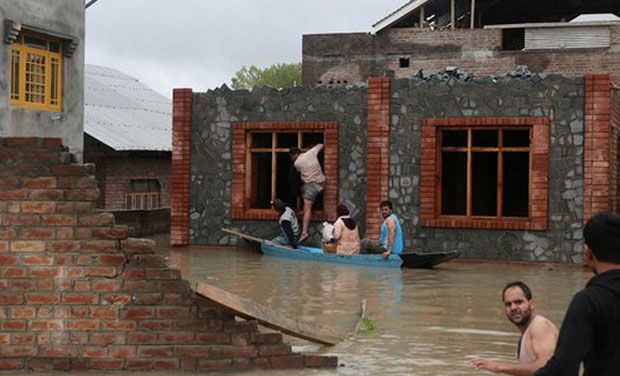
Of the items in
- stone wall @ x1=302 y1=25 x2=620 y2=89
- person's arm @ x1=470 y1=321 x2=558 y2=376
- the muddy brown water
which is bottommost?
the muddy brown water

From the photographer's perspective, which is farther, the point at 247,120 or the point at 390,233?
the point at 247,120

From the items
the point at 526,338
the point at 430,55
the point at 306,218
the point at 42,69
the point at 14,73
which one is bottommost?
the point at 526,338

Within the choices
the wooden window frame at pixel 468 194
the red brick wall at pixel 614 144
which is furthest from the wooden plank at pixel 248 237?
the red brick wall at pixel 614 144

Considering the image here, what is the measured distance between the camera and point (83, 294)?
24.0 feet

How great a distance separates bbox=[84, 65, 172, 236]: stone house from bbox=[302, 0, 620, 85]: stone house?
5.55m

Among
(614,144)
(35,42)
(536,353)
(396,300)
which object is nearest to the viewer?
(536,353)

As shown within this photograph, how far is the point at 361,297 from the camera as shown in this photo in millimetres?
12227

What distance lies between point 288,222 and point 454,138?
3685 millimetres

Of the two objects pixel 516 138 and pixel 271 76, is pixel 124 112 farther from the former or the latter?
pixel 271 76

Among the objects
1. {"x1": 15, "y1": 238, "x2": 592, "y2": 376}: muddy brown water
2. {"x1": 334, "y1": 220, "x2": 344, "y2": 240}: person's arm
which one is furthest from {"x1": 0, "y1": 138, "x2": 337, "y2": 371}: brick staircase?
{"x1": 334, "y1": 220, "x2": 344, "y2": 240}: person's arm

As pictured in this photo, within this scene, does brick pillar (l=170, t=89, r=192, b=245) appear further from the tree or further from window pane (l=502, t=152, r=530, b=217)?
the tree

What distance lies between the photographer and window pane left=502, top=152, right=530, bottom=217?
65.8ft

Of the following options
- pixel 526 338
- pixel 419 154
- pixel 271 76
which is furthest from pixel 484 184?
pixel 271 76

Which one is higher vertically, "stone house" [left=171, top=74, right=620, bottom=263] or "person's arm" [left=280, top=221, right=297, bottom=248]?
"stone house" [left=171, top=74, right=620, bottom=263]
